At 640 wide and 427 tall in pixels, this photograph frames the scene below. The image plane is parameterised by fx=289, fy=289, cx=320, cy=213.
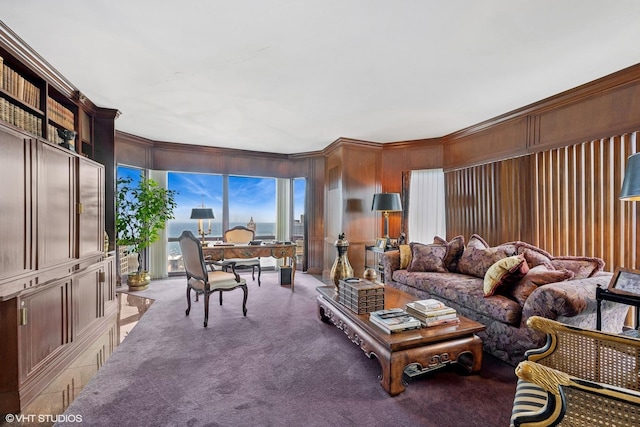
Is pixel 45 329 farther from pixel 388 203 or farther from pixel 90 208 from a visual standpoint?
pixel 388 203

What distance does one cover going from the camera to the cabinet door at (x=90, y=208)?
8.89ft

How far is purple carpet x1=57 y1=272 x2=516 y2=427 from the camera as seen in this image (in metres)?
1.73

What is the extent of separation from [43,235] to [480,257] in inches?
162

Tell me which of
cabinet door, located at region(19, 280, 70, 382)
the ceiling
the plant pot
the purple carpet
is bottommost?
the purple carpet

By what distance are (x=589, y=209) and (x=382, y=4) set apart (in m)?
3.00

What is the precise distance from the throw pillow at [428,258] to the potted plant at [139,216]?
13.2 feet

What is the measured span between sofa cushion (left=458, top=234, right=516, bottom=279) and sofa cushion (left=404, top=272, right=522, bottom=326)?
10cm

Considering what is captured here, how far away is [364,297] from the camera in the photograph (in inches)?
94.9

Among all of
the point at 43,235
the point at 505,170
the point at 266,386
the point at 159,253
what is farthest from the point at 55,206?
the point at 505,170

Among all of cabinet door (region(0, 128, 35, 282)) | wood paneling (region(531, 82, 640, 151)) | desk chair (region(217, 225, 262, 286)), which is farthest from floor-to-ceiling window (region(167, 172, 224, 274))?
wood paneling (region(531, 82, 640, 151))

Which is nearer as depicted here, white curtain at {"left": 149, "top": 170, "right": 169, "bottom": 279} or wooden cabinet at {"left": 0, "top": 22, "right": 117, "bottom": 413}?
wooden cabinet at {"left": 0, "top": 22, "right": 117, "bottom": 413}

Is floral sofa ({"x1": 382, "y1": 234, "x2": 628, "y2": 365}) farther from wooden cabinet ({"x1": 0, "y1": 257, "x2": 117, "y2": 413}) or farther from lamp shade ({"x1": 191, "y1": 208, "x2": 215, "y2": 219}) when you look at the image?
wooden cabinet ({"x1": 0, "y1": 257, "x2": 117, "y2": 413})

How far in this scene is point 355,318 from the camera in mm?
2336

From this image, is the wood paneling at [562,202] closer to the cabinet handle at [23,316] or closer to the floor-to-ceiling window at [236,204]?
the floor-to-ceiling window at [236,204]
